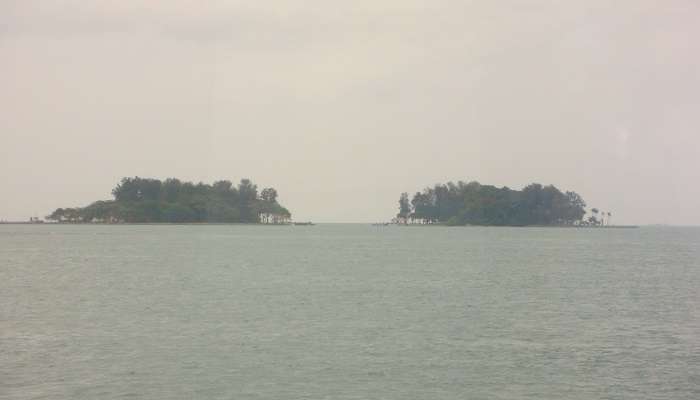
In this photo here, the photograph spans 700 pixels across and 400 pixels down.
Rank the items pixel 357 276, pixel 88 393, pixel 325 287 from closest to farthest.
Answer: pixel 88 393 → pixel 325 287 → pixel 357 276

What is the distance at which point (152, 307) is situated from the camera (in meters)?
43.1

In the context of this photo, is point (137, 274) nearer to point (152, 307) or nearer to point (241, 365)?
point (152, 307)

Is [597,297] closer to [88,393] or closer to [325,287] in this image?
[325,287]

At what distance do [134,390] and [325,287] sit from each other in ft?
107

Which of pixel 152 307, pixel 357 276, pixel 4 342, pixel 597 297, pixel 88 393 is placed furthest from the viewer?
→ pixel 357 276

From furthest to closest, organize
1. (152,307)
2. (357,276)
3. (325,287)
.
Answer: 1. (357,276)
2. (325,287)
3. (152,307)

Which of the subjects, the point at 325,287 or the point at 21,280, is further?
the point at 21,280

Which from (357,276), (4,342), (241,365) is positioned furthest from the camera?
(357,276)

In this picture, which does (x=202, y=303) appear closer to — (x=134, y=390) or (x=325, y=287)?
(x=325, y=287)

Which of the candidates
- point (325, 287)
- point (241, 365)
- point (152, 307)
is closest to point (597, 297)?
point (325, 287)

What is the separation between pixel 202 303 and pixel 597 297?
23.8 metres

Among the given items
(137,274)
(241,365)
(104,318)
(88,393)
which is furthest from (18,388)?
(137,274)

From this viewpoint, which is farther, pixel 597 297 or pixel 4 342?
pixel 597 297

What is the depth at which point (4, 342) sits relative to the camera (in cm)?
3083
